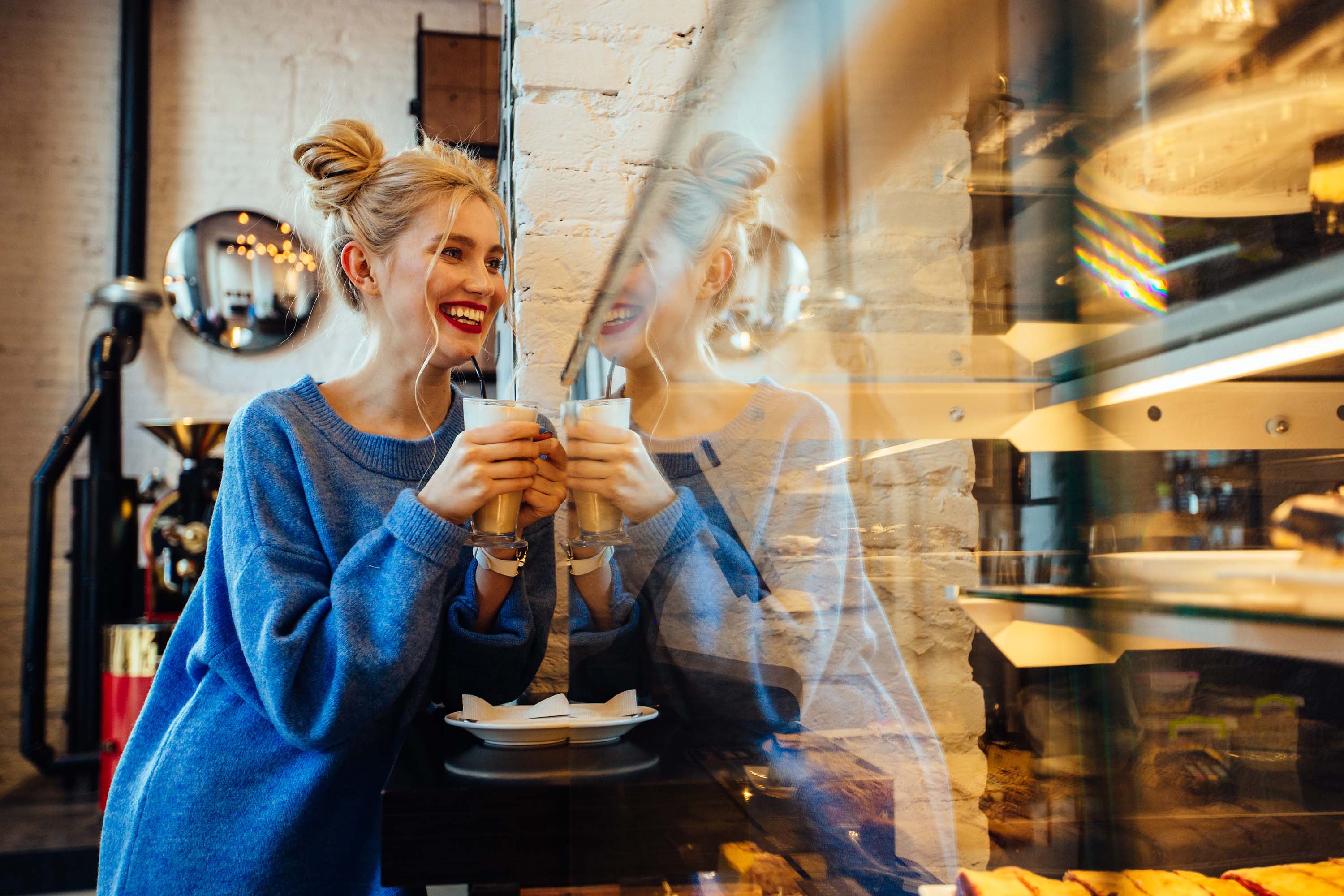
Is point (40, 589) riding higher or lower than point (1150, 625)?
lower

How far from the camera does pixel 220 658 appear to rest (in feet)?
4.26

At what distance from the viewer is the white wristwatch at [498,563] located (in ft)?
4.57

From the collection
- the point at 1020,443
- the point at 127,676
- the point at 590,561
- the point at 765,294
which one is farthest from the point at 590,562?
the point at 127,676

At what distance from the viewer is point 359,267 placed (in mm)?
1497

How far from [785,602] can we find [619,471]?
378mm

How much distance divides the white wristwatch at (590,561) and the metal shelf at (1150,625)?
0.73 meters

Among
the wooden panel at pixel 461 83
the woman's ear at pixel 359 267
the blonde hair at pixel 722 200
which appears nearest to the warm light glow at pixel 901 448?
the blonde hair at pixel 722 200

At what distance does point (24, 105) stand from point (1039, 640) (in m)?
5.49

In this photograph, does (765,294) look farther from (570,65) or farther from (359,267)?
(570,65)

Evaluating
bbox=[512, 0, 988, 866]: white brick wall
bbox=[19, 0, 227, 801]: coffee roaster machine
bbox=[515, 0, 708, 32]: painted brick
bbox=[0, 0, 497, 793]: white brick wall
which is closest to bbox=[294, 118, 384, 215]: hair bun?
bbox=[515, 0, 708, 32]: painted brick

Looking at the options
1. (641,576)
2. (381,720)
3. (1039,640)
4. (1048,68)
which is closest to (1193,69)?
(1048,68)

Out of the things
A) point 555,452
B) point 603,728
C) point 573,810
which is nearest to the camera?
point 573,810

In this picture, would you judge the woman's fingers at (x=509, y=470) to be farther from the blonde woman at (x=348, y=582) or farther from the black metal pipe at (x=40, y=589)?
the black metal pipe at (x=40, y=589)

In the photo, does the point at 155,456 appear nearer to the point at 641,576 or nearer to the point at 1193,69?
the point at 641,576
